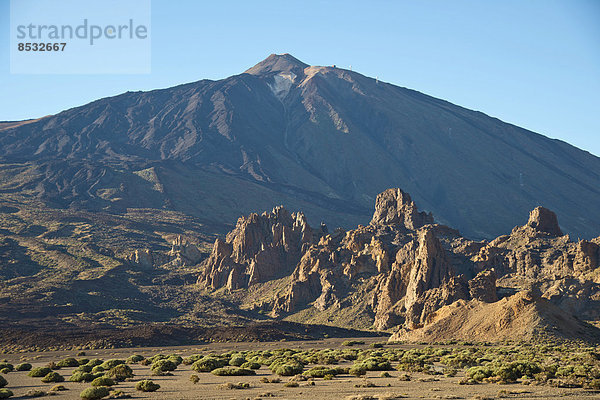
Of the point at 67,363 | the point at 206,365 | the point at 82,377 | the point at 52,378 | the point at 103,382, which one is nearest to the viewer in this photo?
the point at 103,382

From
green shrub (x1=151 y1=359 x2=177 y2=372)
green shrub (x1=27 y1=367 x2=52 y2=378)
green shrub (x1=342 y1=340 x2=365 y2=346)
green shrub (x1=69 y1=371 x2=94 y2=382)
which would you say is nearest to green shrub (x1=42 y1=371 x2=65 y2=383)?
green shrub (x1=69 y1=371 x2=94 y2=382)

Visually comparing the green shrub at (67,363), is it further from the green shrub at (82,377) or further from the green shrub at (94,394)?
the green shrub at (94,394)

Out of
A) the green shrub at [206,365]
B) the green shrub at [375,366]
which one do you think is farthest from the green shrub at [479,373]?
the green shrub at [206,365]

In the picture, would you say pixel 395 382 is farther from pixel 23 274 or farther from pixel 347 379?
pixel 23 274

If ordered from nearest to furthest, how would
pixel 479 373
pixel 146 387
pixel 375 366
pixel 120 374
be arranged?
1. pixel 146 387
2. pixel 479 373
3. pixel 120 374
4. pixel 375 366

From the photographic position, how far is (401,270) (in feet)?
417

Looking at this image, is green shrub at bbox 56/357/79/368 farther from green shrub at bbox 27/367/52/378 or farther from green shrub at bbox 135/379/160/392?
green shrub at bbox 135/379/160/392

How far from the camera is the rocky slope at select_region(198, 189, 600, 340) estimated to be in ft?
354

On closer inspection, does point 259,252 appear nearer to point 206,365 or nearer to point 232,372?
point 206,365

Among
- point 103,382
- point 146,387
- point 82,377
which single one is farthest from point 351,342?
point 146,387

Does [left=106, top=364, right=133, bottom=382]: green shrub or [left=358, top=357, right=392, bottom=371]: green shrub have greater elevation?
[left=106, top=364, right=133, bottom=382]: green shrub

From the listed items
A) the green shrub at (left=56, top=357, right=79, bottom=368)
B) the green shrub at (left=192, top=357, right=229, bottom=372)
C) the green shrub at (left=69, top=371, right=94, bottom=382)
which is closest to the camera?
the green shrub at (left=69, top=371, right=94, bottom=382)

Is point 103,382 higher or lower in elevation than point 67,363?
higher

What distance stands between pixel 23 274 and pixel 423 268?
10914 cm
